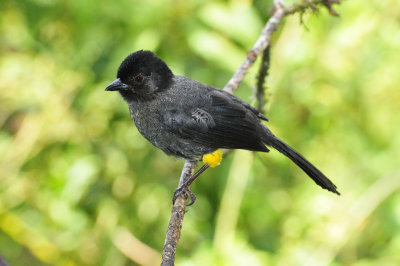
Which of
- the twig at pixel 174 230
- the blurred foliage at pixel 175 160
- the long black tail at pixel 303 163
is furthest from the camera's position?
the blurred foliage at pixel 175 160

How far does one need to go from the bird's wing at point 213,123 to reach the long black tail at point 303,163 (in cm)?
17

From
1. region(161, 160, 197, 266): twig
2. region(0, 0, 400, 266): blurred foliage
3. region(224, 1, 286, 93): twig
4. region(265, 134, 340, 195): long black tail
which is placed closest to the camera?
region(161, 160, 197, 266): twig

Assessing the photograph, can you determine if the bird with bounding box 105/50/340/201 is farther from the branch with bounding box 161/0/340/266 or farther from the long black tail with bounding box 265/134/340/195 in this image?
the branch with bounding box 161/0/340/266

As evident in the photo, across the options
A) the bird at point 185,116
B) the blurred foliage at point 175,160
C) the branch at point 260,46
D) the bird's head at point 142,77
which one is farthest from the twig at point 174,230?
the bird's head at point 142,77

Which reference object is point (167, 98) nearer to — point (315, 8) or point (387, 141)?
point (315, 8)

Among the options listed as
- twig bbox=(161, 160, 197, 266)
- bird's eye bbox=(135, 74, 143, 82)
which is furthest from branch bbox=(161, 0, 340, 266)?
bird's eye bbox=(135, 74, 143, 82)

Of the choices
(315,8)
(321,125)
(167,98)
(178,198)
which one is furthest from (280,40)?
(178,198)

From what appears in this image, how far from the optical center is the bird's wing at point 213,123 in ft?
11.1

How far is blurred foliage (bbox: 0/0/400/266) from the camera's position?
141 inches

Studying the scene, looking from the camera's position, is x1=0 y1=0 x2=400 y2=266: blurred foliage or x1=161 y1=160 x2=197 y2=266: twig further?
x1=0 y1=0 x2=400 y2=266: blurred foliage

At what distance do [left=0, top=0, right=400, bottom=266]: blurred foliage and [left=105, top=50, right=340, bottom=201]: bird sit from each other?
215 millimetres

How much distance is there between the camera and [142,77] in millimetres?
3494

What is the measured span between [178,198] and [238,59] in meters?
Result: 1.16

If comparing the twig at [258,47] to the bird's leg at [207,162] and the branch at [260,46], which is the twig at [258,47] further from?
the bird's leg at [207,162]
